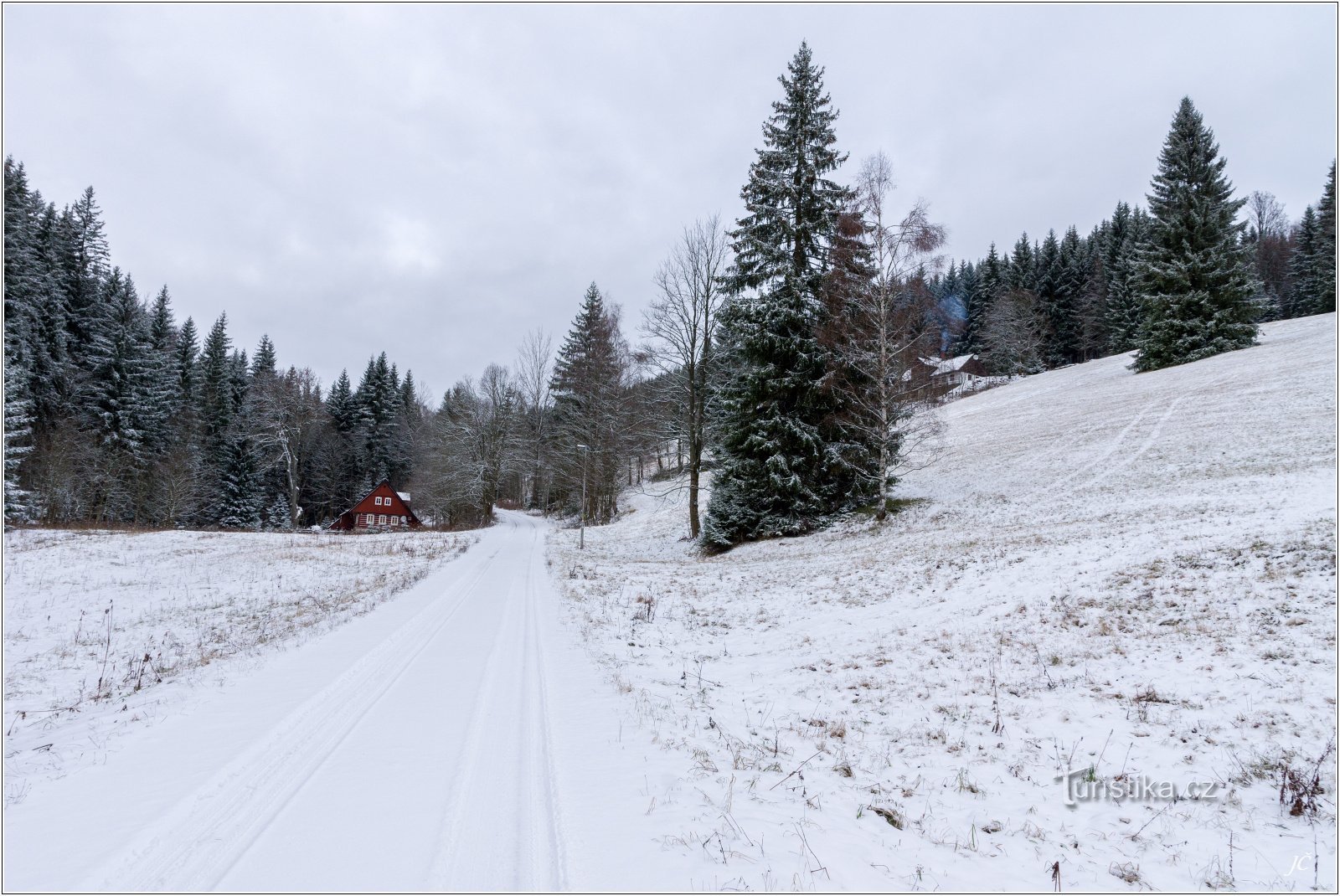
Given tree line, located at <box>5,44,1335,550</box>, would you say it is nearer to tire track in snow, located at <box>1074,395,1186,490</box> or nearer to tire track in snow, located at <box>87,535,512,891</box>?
tire track in snow, located at <box>1074,395,1186,490</box>

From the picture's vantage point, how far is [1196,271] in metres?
33.6

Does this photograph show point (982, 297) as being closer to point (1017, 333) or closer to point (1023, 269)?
point (1023, 269)

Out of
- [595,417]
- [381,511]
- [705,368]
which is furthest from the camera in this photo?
[381,511]

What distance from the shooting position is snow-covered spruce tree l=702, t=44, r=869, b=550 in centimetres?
2052

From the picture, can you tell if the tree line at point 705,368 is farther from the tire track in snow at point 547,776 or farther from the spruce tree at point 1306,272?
the tire track in snow at point 547,776

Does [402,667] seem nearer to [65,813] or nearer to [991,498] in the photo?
[65,813]

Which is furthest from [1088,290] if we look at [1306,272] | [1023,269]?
[1306,272]

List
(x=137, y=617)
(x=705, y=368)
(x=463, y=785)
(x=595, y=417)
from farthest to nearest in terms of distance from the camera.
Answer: (x=595, y=417) < (x=705, y=368) < (x=137, y=617) < (x=463, y=785)

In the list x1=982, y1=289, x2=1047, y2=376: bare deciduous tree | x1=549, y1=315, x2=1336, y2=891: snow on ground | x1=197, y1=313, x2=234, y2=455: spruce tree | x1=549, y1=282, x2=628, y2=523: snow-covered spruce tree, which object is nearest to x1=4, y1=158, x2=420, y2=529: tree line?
x1=197, y1=313, x2=234, y2=455: spruce tree

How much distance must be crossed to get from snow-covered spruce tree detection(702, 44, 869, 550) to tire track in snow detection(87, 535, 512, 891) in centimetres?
1584

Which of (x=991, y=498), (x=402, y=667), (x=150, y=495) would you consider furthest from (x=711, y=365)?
(x=150, y=495)

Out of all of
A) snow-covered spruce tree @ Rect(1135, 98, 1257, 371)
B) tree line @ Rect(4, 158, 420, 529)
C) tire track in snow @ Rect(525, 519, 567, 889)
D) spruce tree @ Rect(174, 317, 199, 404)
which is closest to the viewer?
tire track in snow @ Rect(525, 519, 567, 889)

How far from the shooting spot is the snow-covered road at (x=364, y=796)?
3338 mm

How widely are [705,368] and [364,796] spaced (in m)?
22.1
